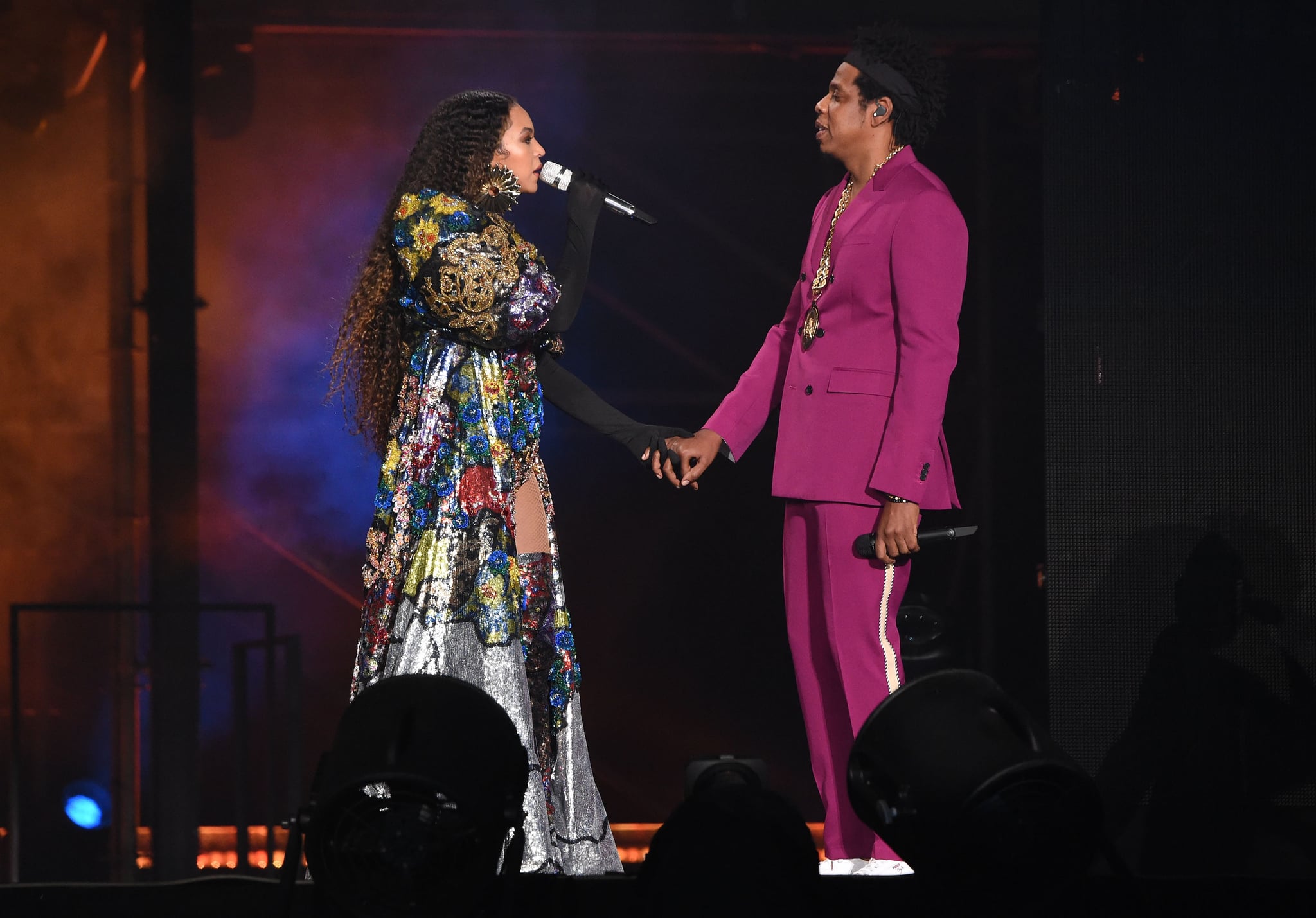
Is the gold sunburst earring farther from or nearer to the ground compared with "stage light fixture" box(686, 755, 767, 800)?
farther from the ground

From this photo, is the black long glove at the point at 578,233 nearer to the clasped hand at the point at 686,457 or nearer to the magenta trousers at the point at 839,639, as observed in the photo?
the clasped hand at the point at 686,457

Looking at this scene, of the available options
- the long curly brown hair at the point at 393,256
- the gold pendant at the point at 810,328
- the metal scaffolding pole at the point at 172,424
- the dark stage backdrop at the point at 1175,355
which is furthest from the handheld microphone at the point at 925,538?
the metal scaffolding pole at the point at 172,424

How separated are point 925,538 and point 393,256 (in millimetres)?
1200

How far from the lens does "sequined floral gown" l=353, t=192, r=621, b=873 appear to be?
8.16 ft

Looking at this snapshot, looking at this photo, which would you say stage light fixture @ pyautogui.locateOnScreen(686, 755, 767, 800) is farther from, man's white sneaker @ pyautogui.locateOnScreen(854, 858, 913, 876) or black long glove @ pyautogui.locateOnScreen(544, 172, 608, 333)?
black long glove @ pyautogui.locateOnScreen(544, 172, 608, 333)

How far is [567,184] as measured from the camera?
2689mm

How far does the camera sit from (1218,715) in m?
3.24

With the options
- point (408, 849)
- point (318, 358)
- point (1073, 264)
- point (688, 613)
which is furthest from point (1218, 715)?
point (318, 358)

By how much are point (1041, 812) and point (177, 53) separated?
3.11 meters

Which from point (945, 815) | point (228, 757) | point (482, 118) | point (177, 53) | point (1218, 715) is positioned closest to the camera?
point (945, 815)

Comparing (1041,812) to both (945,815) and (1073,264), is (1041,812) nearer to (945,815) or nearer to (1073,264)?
(945,815)

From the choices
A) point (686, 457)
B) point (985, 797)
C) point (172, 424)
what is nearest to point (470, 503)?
point (686, 457)

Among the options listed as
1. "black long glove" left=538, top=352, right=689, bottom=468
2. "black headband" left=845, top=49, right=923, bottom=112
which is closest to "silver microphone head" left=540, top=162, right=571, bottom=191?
"black long glove" left=538, top=352, right=689, bottom=468

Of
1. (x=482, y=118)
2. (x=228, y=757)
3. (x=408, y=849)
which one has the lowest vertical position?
(x=228, y=757)
